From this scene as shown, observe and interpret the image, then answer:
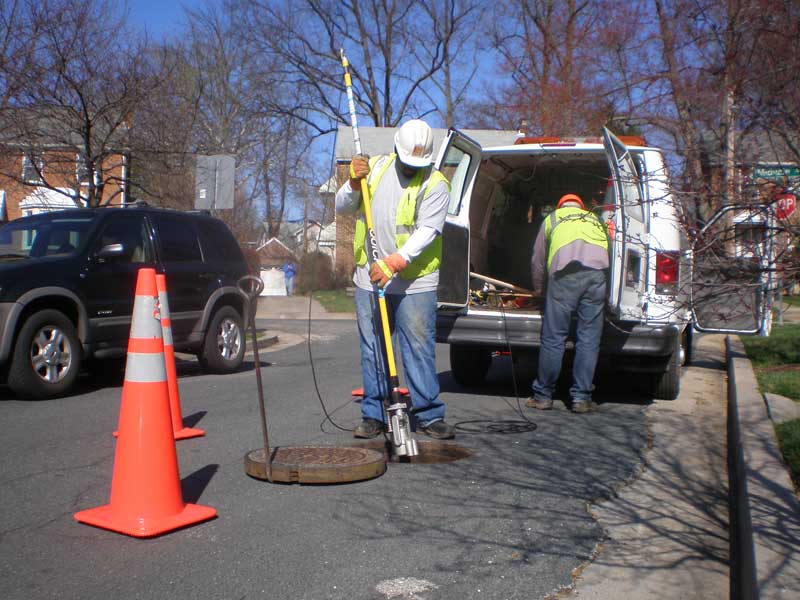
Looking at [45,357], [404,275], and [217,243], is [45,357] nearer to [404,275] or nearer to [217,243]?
[217,243]

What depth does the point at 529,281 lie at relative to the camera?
984 centimetres

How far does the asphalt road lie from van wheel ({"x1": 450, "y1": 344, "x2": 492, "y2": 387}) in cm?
134

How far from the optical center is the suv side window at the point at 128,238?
8.71 m

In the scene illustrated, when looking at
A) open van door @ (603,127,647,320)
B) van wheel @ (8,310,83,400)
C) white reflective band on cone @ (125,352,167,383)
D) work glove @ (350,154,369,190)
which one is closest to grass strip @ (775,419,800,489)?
open van door @ (603,127,647,320)

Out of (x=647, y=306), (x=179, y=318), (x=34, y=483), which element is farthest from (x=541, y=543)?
(x=179, y=318)

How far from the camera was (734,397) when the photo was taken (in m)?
7.21

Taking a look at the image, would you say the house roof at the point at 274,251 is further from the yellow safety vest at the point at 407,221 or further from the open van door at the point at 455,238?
the yellow safety vest at the point at 407,221

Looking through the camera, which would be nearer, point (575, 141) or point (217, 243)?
point (575, 141)

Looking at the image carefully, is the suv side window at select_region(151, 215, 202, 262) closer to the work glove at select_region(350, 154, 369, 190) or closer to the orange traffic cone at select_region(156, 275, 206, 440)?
the orange traffic cone at select_region(156, 275, 206, 440)

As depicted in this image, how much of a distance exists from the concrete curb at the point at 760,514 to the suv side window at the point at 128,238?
577 cm

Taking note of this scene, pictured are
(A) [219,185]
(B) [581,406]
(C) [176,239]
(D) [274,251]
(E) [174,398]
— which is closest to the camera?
(E) [174,398]

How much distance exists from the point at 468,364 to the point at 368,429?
9.22 ft

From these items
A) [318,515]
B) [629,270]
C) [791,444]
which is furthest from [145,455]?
[629,270]

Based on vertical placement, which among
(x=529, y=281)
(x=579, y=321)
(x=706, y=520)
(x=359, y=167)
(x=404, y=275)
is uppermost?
(x=359, y=167)
